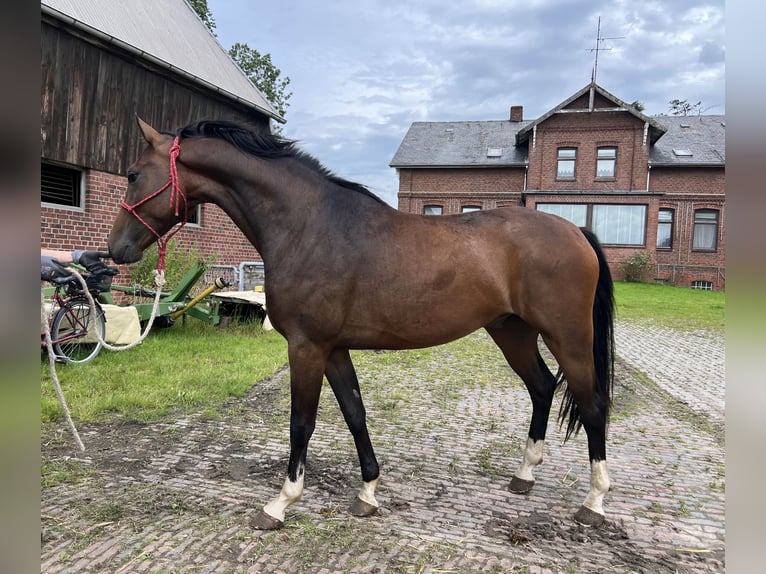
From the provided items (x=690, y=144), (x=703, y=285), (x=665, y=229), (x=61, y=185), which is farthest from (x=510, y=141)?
(x=61, y=185)

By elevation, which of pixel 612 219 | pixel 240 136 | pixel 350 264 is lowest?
pixel 350 264

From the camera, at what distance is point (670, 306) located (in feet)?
52.0

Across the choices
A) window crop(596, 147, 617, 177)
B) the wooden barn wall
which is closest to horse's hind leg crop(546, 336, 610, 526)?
the wooden barn wall

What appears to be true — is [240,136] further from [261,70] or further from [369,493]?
[261,70]

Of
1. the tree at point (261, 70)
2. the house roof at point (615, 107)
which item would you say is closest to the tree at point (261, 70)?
the tree at point (261, 70)

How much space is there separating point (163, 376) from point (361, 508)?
3736 mm

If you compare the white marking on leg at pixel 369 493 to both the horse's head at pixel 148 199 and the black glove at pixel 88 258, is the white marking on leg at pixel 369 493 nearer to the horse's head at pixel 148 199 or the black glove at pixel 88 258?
the horse's head at pixel 148 199

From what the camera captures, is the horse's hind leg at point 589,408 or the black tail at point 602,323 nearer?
the horse's hind leg at point 589,408

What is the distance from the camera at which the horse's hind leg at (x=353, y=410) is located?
2.92 metres

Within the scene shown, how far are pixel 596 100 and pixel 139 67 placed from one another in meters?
20.7

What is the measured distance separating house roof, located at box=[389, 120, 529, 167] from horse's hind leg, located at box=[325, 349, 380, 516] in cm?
2295

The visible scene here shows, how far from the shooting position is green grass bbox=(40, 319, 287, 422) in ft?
15.0

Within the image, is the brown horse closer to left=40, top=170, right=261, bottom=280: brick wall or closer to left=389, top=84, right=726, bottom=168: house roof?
left=40, top=170, right=261, bottom=280: brick wall
